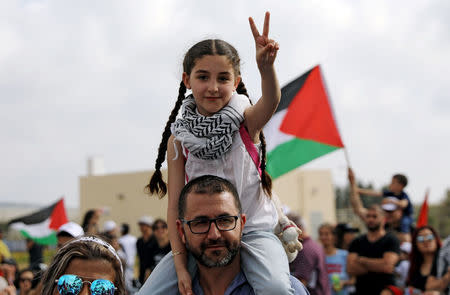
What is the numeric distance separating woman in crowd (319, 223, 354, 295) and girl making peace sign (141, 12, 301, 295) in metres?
6.05

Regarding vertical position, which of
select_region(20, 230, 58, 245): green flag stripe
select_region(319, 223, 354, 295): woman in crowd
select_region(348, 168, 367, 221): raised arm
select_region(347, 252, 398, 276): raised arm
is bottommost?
select_region(20, 230, 58, 245): green flag stripe

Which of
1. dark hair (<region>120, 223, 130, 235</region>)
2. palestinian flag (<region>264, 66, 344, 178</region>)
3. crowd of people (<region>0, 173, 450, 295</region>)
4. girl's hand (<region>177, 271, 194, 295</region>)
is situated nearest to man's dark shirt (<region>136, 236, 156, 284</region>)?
crowd of people (<region>0, 173, 450, 295</region>)

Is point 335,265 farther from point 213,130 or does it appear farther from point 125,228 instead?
point 213,130

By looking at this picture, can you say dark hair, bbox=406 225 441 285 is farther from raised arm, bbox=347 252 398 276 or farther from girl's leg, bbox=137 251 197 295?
girl's leg, bbox=137 251 197 295

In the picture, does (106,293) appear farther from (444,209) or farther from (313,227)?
(444,209)

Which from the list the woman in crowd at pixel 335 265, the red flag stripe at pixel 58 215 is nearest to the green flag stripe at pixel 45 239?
the red flag stripe at pixel 58 215

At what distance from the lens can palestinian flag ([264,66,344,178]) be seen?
28.3 feet

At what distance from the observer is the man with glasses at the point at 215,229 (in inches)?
113

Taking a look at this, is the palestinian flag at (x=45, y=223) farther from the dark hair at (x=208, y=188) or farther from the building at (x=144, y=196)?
the building at (x=144, y=196)

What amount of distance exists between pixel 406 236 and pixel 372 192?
91cm

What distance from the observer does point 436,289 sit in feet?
23.5

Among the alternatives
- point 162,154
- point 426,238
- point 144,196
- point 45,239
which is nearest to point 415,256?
point 426,238

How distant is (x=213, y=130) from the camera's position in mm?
3088

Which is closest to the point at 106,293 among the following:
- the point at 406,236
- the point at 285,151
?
the point at 285,151
